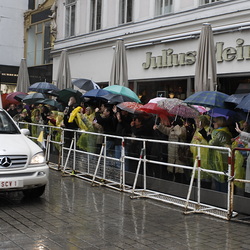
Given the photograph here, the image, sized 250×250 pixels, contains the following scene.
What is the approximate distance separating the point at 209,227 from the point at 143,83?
1318cm

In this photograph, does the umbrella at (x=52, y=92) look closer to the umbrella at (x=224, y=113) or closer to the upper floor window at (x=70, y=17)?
the umbrella at (x=224, y=113)

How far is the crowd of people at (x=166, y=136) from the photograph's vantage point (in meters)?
8.70

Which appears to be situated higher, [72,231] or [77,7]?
[77,7]

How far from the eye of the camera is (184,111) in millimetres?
10875

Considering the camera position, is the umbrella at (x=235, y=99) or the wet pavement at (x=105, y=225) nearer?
the wet pavement at (x=105, y=225)

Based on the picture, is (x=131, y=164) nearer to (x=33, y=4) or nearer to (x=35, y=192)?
(x=35, y=192)

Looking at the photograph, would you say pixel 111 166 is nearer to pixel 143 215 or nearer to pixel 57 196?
pixel 57 196

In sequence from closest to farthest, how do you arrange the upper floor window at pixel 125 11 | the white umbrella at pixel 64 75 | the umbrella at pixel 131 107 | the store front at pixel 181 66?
1. the umbrella at pixel 131 107
2. the store front at pixel 181 66
3. the white umbrella at pixel 64 75
4. the upper floor window at pixel 125 11

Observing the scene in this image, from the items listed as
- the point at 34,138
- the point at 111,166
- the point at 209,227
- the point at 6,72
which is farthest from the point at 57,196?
the point at 6,72

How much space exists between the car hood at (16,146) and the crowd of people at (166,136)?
7.76ft

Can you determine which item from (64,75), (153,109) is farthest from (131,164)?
(64,75)

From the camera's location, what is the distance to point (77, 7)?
971 inches

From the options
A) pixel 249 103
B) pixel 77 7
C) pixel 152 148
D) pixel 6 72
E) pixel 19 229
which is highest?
pixel 77 7

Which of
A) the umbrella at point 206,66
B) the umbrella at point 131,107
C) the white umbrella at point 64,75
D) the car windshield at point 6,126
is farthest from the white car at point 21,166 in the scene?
the white umbrella at point 64,75
